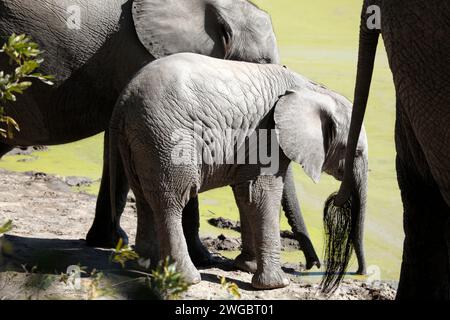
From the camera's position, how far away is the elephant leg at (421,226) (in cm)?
306

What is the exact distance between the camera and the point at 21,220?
586cm

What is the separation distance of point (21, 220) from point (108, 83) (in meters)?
1.12

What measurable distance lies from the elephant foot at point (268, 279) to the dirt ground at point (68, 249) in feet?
0.08

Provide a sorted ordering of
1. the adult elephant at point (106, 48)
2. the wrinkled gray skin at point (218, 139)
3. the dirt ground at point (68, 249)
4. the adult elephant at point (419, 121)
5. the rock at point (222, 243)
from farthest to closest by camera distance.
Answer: the rock at point (222, 243) < the adult elephant at point (106, 48) < the wrinkled gray skin at point (218, 139) < the dirt ground at point (68, 249) < the adult elephant at point (419, 121)

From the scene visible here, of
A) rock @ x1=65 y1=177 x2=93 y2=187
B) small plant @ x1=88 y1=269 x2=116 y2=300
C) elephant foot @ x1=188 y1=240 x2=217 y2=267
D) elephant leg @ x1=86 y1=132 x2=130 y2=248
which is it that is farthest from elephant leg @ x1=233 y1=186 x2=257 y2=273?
rock @ x1=65 y1=177 x2=93 y2=187

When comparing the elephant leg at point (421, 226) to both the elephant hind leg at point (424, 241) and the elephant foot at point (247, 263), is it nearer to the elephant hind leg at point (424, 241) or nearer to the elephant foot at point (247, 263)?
the elephant hind leg at point (424, 241)

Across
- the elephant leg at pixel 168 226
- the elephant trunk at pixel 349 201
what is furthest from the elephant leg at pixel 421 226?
the elephant leg at pixel 168 226

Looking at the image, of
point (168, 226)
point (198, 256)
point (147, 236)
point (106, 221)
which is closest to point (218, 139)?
point (168, 226)

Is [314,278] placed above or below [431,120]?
below

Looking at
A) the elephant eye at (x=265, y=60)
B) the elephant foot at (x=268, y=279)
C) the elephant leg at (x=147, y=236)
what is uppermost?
the elephant eye at (x=265, y=60)

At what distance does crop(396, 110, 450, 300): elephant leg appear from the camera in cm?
306
